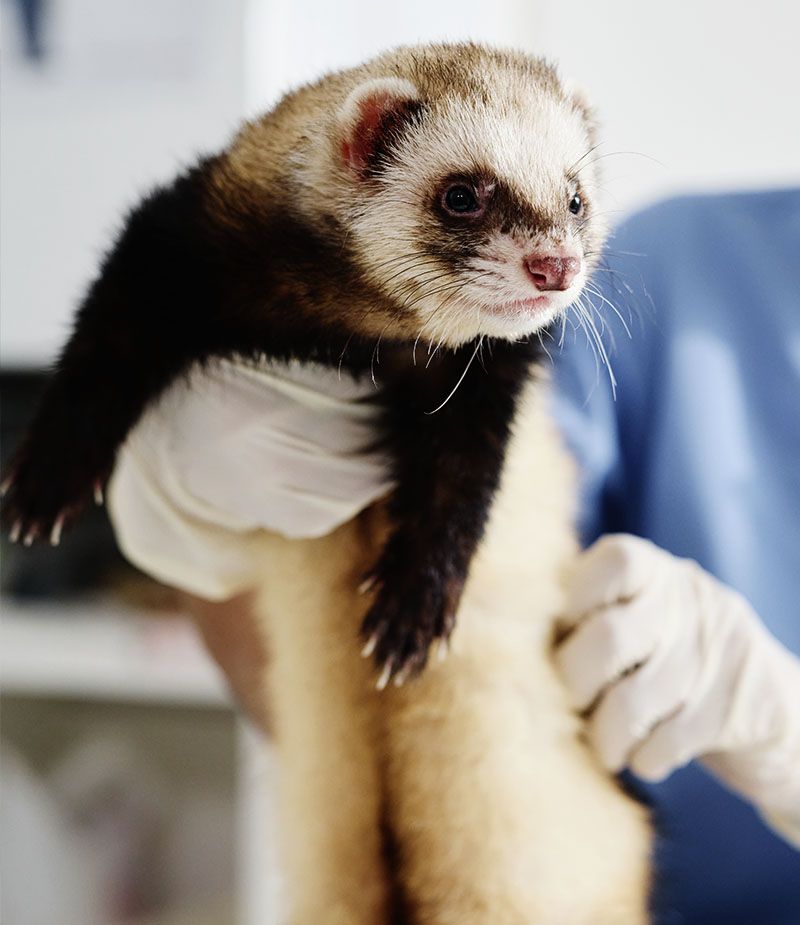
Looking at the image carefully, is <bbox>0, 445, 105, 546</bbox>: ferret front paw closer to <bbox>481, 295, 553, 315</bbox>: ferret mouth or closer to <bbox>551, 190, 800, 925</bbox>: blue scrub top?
<bbox>481, 295, 553, 315</bbox>: ferret mouth

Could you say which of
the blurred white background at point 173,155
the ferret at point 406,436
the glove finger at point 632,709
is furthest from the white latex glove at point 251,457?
the glove finger at point 632,709

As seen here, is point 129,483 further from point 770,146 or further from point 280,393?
point 770,146

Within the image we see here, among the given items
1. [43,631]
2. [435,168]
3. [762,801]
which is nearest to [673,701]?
[762,801]

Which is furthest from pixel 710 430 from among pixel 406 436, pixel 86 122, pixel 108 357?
pixel 86 122

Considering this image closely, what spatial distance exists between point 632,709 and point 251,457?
38 cm

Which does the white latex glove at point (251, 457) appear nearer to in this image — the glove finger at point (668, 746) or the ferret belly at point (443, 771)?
the ferret belly at point (443, 771)

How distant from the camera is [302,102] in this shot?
23.8 inches

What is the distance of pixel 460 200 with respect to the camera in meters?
0.54

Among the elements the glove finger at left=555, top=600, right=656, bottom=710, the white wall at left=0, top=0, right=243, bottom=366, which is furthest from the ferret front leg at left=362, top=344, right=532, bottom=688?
the white wall at left=0, top=0, right=243, bottom=366

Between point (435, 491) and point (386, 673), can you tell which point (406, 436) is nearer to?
point (435, 491)

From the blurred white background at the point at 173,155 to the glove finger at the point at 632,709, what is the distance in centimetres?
31

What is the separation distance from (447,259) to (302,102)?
6.8 inches

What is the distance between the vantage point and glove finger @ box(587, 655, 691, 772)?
2.38 feet

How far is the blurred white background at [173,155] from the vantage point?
2.41ft
